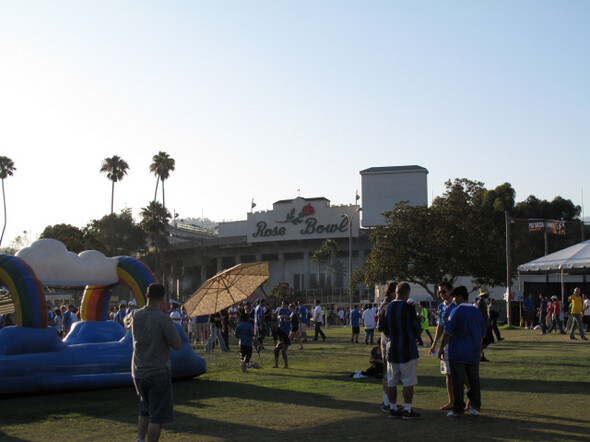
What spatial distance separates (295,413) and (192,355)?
498 cm

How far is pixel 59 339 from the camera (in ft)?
43.8

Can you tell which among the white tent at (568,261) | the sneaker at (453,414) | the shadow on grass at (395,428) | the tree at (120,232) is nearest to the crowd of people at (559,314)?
the white tent at (568,261)

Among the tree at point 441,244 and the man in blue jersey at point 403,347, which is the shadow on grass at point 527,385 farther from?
the tree at point 441,244

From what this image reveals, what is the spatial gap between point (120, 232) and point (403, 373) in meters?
78.0

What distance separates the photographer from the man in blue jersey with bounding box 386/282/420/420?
8.62 meters

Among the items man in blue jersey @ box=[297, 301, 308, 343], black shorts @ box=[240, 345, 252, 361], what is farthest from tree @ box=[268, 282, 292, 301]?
black shorts @ box=[240, 345, 252, 361]

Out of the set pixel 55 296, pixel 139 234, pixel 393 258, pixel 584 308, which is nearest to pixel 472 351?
pixel 584 308

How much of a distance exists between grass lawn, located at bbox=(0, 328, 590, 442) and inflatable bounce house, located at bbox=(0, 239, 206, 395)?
1.05 feet

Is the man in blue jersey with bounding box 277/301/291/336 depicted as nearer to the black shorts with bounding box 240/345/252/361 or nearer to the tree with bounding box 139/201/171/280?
the black shorts with bounding box 240/345/252/361

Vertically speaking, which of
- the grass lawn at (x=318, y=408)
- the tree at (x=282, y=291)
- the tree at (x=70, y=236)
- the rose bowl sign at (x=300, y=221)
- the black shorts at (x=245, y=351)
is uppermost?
the rose bowl sign at (x=300, y=221)

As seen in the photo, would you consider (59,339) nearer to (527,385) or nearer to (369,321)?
(527,385)

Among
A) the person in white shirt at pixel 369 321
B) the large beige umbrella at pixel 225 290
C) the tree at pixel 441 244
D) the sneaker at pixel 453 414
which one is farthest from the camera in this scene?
the tree at pixel 441 244

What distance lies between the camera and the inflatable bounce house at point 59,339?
12.4 m

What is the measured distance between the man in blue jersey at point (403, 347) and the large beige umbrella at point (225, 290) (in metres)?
8.18
